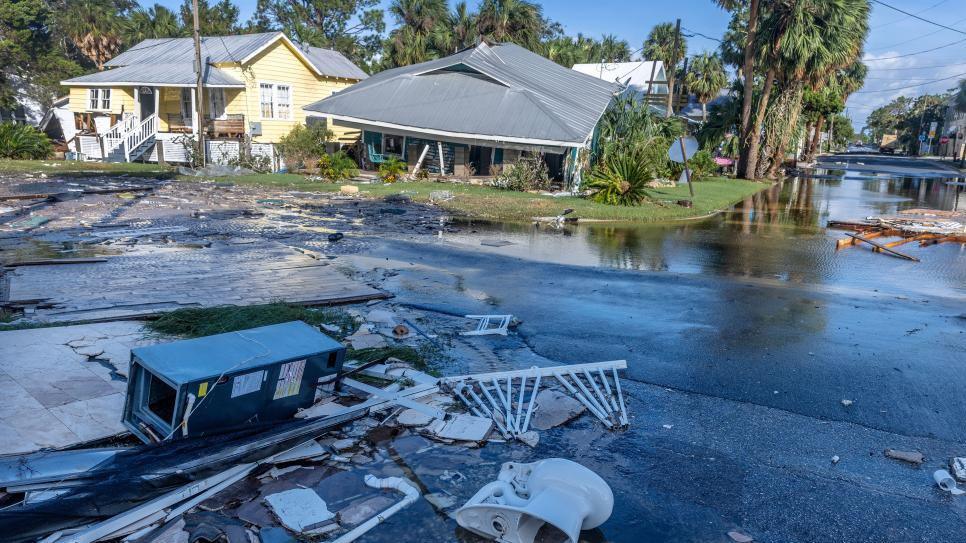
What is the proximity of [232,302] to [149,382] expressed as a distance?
4.32 meters

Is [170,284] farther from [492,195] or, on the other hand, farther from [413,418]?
[492,195]

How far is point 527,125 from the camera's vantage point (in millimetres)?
24938

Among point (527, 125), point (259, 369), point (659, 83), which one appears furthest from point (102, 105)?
point (659, 83)

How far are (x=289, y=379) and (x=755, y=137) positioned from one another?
35.4m

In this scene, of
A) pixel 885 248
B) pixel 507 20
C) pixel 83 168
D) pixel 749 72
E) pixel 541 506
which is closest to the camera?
pixel 541 506

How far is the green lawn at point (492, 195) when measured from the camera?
67.0ft

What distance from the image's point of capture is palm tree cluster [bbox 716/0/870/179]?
31797mm

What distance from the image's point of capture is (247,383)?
4977mm

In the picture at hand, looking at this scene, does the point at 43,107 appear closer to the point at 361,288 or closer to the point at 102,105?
the point at 102,105

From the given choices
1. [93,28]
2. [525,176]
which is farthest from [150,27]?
[525,176]

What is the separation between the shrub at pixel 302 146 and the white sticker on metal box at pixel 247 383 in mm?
26269

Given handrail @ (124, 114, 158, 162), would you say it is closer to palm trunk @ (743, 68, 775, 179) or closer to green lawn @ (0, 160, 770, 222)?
green lawn @ (0, 160, 770, 222)

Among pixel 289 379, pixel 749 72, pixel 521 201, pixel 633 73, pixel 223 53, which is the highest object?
pixel 633 73

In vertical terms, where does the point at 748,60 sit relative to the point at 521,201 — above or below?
above
